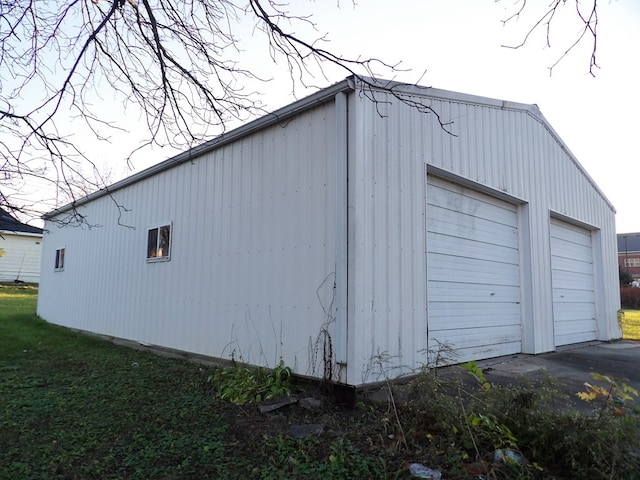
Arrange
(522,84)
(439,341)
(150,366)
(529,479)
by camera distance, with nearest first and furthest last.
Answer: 1. (529,479)
2. (522,84)
3. (439,341)
4. (150,366)

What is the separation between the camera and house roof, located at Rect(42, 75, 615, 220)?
4.63 m

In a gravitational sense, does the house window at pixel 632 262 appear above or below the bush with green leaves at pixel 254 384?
above

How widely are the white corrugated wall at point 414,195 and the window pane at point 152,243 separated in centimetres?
471

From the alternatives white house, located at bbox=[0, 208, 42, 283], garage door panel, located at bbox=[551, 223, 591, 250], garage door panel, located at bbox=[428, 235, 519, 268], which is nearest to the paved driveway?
garage door panel, located at bbox=[428, 235, 519, 268]

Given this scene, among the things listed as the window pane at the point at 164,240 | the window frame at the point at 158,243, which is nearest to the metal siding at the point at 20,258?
the window frame at the point at 158,243

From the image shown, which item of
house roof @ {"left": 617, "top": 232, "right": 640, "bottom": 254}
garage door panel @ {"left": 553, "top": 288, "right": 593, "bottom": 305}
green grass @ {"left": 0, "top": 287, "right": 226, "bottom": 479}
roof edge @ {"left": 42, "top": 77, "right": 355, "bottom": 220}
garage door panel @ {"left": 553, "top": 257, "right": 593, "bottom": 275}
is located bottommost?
green grass @ {"left": 0, "top": 287, "right": 226, "bottom": 479}

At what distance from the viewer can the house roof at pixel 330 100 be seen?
15.2ft

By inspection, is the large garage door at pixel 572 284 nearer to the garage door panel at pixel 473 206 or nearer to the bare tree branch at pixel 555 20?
the garage door panel at pixel 473 206

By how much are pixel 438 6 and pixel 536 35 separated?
1324 millimetres

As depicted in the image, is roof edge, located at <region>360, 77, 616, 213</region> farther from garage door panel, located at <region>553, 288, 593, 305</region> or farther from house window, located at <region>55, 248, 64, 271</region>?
house window, located at <region>55, 248, 64, 271</region>

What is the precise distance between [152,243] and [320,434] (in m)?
5.53

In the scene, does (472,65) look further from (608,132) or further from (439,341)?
(439,341)

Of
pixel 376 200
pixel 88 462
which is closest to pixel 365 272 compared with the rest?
pixel 376 200

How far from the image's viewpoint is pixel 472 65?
3.92m
